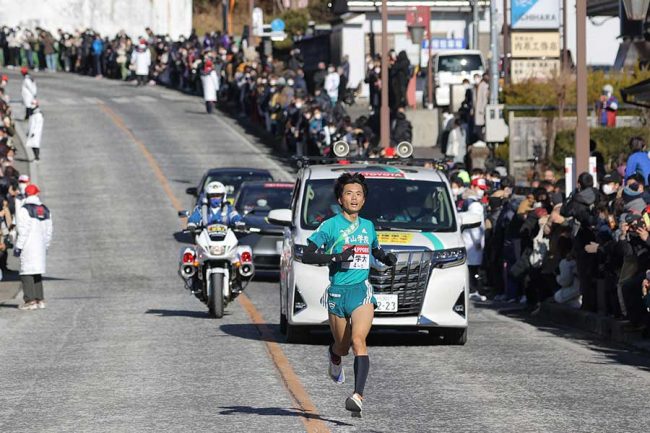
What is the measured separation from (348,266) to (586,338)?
23.6ft

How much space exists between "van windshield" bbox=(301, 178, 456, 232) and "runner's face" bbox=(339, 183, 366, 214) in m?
5.99

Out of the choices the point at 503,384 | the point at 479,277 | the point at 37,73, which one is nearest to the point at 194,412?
the point at 503,384

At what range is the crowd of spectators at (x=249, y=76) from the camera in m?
43.3

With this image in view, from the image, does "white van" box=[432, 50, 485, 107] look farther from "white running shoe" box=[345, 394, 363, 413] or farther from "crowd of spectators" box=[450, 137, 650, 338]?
"white running shoe" box=[345, 394, 363, 413]

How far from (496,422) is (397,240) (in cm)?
564

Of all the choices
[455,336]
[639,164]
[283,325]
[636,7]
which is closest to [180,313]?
[283,325]

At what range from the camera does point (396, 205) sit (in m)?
18.0

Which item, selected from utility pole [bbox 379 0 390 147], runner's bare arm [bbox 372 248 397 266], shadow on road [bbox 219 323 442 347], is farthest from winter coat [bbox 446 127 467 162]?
runner's bare arm [bbox 372 248 397 266]

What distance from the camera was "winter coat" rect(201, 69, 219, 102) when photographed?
5708 cm

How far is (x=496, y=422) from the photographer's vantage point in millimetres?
11398

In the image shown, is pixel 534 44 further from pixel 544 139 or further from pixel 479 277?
pixel 479 277

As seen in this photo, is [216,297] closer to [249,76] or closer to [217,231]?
[217,231]

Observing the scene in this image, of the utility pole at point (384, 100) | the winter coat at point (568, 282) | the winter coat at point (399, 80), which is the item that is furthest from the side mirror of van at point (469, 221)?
the winter coat at point (399, 80)

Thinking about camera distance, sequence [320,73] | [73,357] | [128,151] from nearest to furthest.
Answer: [73,357], [128,151], [320,73]
